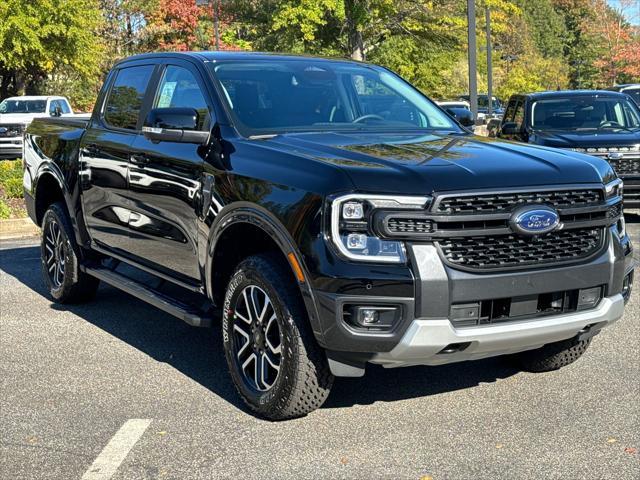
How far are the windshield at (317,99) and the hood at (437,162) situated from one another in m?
0.29

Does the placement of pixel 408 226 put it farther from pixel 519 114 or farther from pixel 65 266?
pixel 519 114

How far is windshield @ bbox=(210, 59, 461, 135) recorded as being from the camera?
561 cm

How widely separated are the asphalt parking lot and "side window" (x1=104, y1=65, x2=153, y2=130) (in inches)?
60.1

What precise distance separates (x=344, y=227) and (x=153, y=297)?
2094 mm

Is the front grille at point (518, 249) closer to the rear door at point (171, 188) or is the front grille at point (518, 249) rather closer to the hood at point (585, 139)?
the rear door at point (171, 188)

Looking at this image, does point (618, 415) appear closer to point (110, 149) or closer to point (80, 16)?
point (110, 149)

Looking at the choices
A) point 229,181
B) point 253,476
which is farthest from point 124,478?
point 229,181

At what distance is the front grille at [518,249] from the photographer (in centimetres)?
440

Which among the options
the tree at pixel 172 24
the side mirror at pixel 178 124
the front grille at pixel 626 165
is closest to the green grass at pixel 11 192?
the front grille at pixel 626 165

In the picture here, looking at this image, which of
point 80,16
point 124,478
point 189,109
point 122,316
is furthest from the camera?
point 80,16

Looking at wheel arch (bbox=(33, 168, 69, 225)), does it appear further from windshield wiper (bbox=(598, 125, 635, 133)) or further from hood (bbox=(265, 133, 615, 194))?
windshield wiper (bbox=(598, 125, 635, 133))

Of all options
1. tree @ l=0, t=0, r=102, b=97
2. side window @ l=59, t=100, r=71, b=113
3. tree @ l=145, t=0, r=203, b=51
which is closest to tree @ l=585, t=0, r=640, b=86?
tree @ l=145, t=0, r=203, b=51

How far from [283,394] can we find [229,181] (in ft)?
3.81

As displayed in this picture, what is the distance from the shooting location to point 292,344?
465cm
